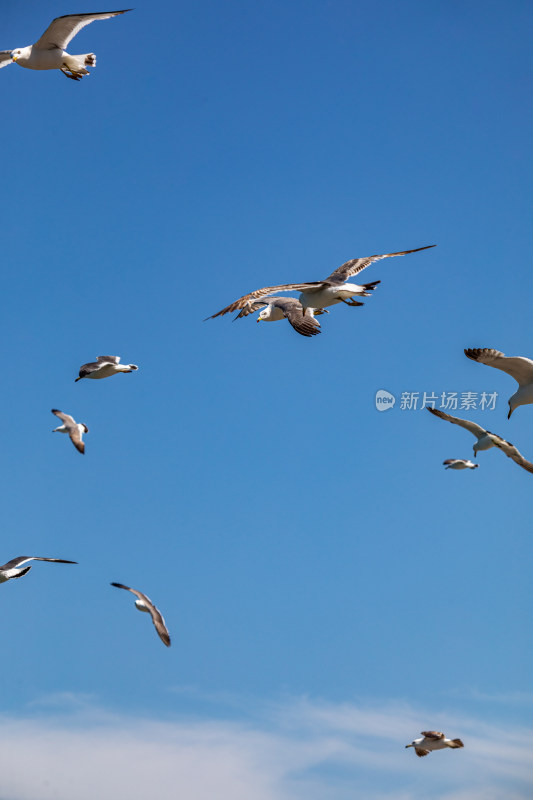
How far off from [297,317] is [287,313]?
1.02m

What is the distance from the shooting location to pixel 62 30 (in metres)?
20.2

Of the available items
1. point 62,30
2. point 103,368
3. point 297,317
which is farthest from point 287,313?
point 62,30

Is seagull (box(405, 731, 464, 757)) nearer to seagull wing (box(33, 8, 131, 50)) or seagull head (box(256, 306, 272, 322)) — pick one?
seagull head (box(256, 306, 272, 322))

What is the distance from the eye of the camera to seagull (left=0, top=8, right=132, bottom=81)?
20.1 meters

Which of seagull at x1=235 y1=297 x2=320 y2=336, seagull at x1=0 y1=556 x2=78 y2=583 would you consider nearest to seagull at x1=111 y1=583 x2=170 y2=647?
seagull at x1=0 y1=556 x2=78 y2=583

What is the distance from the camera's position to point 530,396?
795 inches

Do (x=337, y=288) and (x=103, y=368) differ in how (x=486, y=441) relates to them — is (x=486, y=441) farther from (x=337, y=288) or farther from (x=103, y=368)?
(x=103, y=368)

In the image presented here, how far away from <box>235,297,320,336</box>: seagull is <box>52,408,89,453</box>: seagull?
4943 millimetres

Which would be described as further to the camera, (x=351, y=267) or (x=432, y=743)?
(x=432, y=743)

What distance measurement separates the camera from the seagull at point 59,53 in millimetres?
20094

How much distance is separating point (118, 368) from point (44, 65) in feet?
24.1

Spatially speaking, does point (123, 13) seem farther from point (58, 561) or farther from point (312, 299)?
point (58, 561)

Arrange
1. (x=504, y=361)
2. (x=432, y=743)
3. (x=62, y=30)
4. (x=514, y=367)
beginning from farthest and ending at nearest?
(x=432, y=743) < (x=62, y=30) < (x=514, y=367) < (x=504, y=361)

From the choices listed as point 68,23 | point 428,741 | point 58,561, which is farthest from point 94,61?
point 428,741
